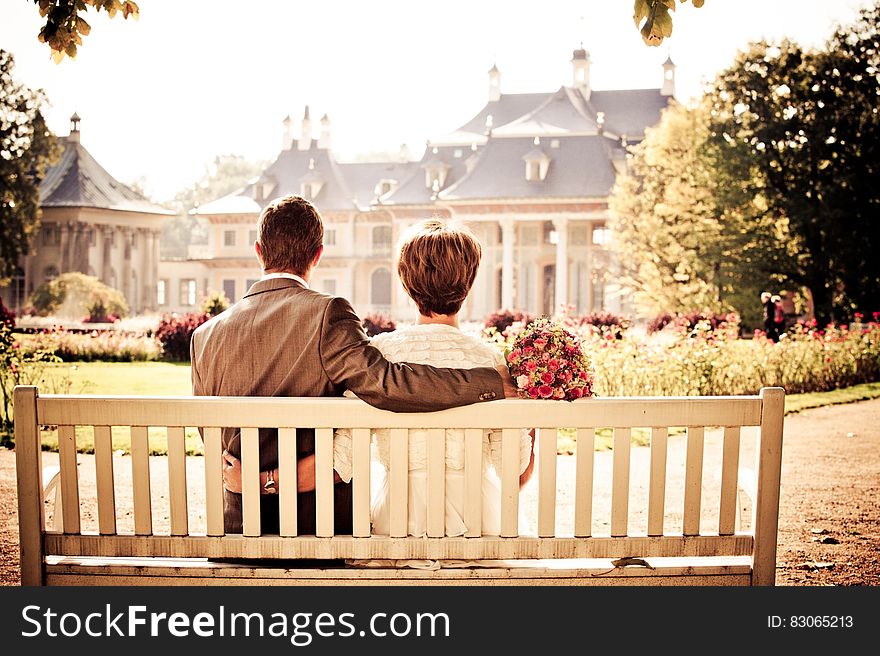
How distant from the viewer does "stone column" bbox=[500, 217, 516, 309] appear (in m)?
33.7

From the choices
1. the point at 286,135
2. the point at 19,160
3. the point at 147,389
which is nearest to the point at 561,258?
the point at 286,135

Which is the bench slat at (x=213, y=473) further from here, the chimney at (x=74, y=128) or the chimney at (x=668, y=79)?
the chimney at (x=668, y=79)

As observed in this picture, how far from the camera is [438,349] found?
9.21 ft


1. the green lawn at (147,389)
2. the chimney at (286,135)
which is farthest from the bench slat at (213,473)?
the chimney at (286,135)

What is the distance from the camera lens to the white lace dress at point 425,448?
111 inches

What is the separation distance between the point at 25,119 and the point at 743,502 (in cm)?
912

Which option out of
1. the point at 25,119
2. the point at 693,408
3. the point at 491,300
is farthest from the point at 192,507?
the point at 491,300

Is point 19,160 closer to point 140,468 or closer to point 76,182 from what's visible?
point 76,182

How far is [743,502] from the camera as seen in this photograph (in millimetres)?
6414

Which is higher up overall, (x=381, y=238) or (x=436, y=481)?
(x=381, y=238)

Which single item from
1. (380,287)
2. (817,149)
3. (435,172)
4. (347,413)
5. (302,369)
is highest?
(435,172)

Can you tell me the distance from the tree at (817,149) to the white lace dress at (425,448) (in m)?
12.5

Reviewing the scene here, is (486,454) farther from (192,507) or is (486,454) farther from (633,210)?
(633,210)

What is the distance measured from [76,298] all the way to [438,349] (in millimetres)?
11430
